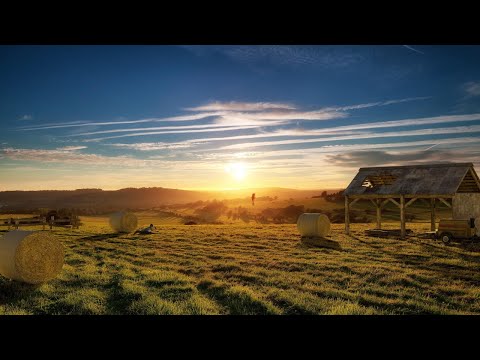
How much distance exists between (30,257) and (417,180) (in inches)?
906

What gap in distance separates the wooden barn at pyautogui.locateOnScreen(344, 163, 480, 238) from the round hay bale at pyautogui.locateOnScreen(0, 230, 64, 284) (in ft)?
66.5

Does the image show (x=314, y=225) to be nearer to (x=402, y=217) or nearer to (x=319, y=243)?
(x=319, y=243)

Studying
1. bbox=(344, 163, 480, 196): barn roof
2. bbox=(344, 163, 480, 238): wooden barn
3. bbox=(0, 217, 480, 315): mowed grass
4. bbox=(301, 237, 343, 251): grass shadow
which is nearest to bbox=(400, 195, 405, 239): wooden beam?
bbox=(344, 163, 480, 238): wooden barn

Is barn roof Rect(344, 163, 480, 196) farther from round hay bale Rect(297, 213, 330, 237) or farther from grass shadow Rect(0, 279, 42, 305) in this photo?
grass shadow Rect(0, 279, 42, 305)

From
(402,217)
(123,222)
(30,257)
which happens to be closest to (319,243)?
(402,217)

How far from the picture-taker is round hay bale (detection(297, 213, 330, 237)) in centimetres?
2530

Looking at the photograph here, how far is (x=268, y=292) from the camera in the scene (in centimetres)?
1141

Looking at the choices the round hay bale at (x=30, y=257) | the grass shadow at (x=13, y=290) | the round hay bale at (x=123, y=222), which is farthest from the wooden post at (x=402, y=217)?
the grass shadow at (x=13, y=290)

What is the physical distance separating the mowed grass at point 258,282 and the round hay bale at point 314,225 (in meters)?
3.90

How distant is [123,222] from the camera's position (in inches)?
1190

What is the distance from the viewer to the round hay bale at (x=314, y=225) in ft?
83.0

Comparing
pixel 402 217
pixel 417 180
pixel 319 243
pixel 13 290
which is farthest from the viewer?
pixel 417 180
